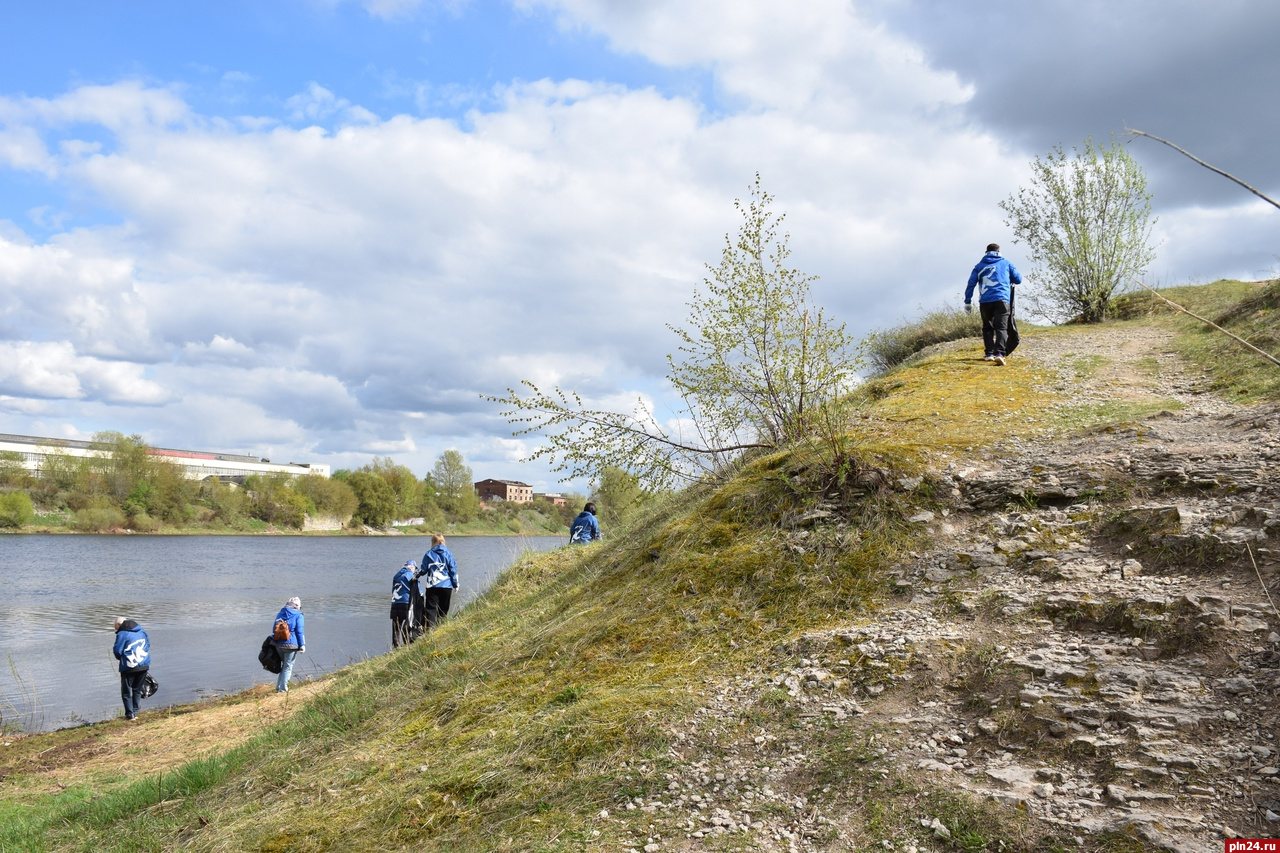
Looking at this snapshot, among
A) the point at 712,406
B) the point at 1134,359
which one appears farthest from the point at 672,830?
the point at 1134,359

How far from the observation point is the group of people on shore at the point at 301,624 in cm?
1474

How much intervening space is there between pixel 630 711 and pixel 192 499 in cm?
10182

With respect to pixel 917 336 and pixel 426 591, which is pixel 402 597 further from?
pixel 917 336

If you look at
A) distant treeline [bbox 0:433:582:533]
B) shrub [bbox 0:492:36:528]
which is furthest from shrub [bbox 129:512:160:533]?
shrub [bbox 0:492:36:528]

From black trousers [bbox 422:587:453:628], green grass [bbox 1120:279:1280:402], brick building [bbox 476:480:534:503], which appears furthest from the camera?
brick building [bbox 476:480:534:503]

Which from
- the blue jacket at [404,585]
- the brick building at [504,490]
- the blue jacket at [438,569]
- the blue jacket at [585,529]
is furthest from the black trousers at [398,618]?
the brick building at [504,490]

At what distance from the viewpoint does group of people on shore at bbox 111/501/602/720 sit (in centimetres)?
1474

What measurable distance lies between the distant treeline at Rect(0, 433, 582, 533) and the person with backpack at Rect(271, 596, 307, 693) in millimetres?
58276

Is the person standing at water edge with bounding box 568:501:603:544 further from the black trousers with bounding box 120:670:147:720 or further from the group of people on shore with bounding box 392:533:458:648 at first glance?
the black trousers with bounding box 120:670:147:720

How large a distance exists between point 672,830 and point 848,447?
157 inches

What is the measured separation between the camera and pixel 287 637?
15.5 m

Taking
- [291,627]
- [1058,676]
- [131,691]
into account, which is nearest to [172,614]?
[131,691]

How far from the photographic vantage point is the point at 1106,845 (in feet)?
9.68

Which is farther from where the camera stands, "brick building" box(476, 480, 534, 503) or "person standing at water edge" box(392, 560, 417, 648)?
"brick building" box(476, 480, 534, 503)
